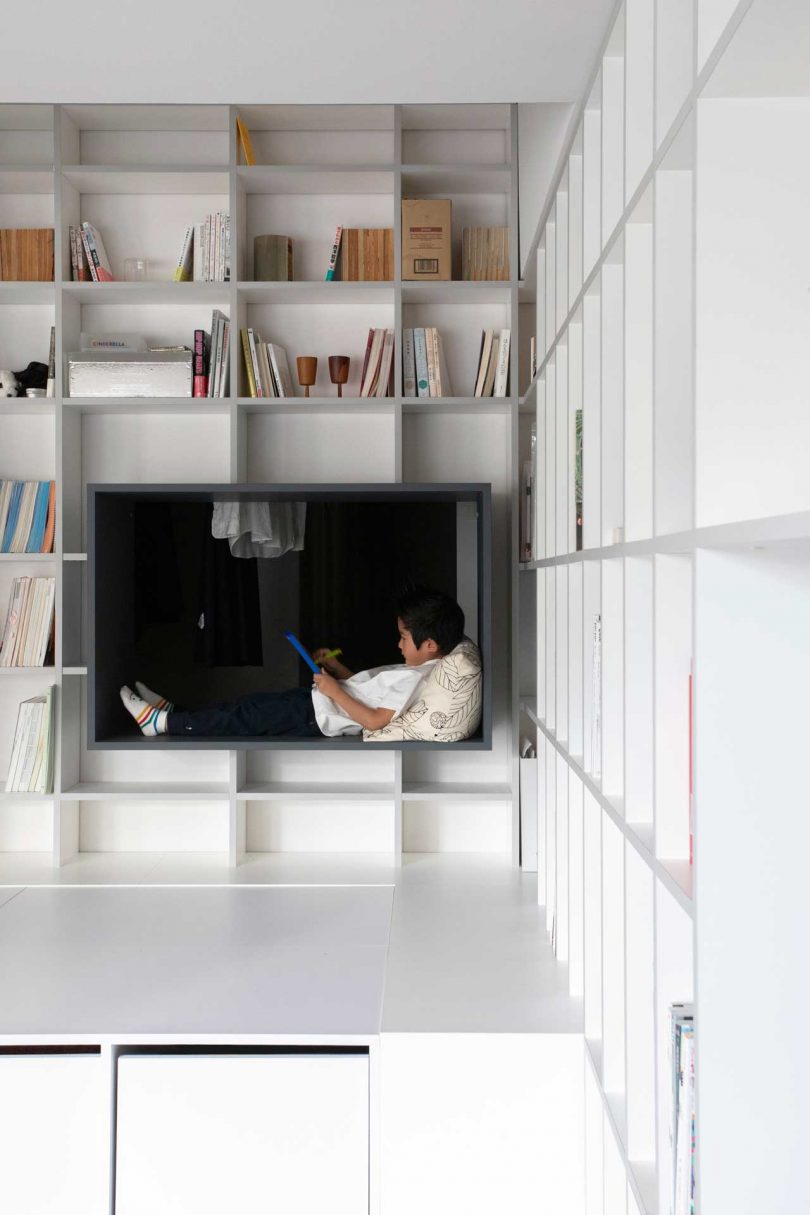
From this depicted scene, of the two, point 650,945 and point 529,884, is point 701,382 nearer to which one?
point 650,945

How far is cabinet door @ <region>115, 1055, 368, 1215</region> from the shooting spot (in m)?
1.95

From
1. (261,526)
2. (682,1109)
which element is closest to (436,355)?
(261,526)

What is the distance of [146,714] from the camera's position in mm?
3133

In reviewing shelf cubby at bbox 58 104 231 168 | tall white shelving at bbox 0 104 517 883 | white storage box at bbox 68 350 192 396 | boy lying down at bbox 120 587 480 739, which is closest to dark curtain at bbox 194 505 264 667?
boy lying down at bbox 120 587 480 739

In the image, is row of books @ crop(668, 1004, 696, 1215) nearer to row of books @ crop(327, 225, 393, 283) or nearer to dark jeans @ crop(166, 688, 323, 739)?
dark jeans @ crop(166, 688, 323, 739)

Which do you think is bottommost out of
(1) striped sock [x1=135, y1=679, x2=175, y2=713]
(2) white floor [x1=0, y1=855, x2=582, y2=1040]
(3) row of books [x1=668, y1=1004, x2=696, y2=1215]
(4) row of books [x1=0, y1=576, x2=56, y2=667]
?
(2) white floor [x1=0, y1=855, x2=582, y2=1040]

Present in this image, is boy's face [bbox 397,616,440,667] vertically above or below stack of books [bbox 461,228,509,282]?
below

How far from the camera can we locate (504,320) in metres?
3.41

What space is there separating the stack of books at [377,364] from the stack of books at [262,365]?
0.28 m

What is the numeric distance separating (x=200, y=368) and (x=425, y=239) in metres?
0.85

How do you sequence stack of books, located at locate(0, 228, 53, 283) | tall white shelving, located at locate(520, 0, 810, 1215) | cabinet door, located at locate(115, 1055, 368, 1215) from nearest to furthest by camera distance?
1. tall white shelving, located at locate(520, 0, 810, 1215)
2. cabinet door, located at locate(115, 1055, 368, 1215)
3. stack of books, located at locate(0, 228, 53, 283)

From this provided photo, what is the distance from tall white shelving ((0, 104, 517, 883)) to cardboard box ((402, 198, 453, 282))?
0.10 m

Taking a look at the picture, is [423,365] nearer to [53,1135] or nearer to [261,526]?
[261,526]

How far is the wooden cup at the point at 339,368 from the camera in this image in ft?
10.6
